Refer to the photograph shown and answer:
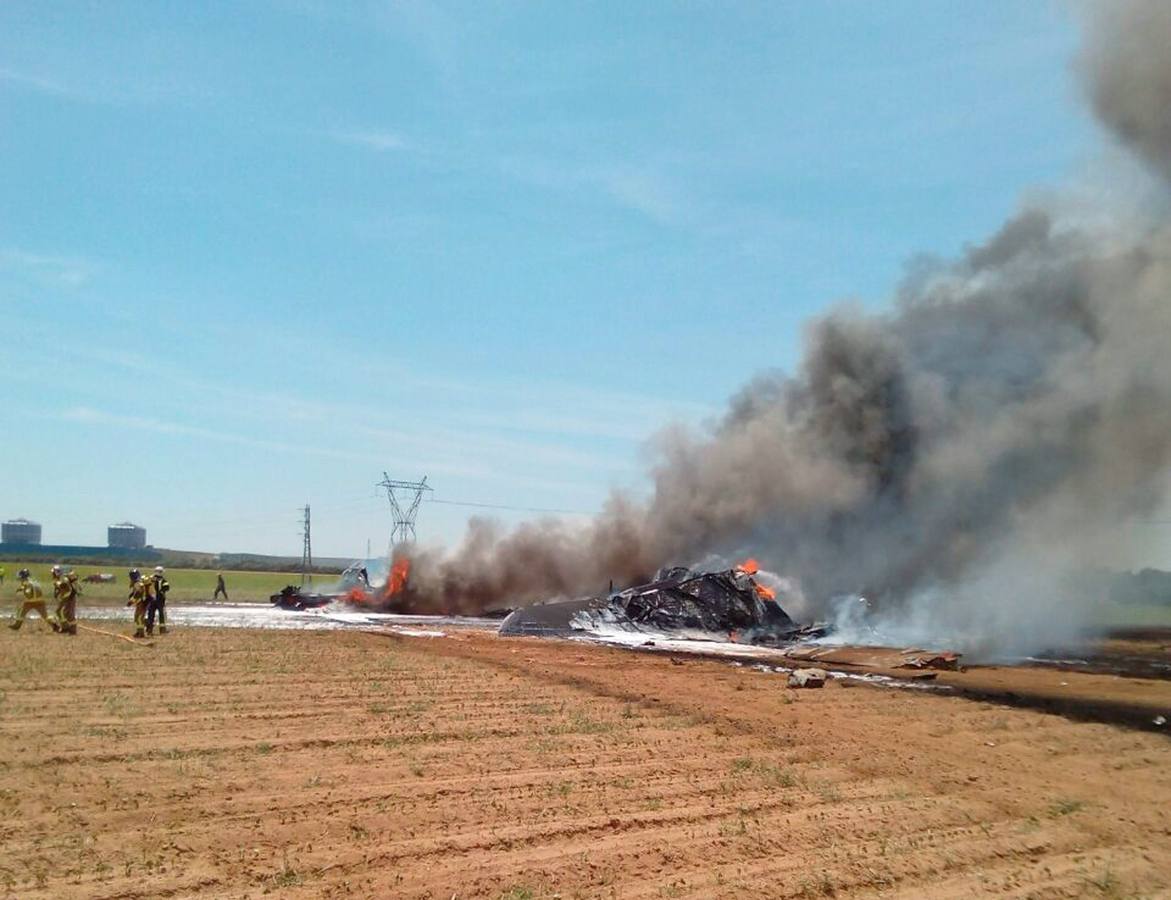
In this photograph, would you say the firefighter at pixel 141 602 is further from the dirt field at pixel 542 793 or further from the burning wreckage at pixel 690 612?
the burning wreckage at pixel 690 612

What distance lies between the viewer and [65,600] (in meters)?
25.2

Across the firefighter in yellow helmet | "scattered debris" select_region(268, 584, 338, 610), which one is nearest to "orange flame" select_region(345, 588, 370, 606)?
"scattered debris" select_region(268, 584, 338, 610)

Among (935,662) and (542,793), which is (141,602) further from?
(935,662)

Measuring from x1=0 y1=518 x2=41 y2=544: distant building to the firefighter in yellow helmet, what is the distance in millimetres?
193018

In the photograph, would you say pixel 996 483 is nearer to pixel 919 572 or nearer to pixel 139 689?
pixel 919 572

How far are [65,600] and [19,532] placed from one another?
195801mm

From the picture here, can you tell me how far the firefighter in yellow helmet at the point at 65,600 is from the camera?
2531 centimetres

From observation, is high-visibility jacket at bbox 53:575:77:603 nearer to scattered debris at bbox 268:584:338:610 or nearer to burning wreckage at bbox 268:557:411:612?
scattered debris at bbox 268:584:338:610

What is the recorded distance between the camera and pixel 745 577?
36.4 meters

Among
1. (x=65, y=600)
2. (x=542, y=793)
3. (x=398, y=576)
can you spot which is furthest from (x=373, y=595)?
(x=542, y=793)

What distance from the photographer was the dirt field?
7758 mm

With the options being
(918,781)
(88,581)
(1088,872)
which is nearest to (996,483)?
(918,781)

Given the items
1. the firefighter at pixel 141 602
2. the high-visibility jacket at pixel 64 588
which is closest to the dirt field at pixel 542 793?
the firefighter at pixel 141 602

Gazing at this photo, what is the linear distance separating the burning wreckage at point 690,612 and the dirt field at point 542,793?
54.1ft
